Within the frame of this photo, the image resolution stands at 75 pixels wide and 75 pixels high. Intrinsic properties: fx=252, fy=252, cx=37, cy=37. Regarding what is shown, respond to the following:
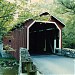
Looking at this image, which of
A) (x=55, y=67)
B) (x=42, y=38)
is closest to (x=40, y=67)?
(x=55, y=67)

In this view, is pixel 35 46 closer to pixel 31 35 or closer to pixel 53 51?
pixel 31 35

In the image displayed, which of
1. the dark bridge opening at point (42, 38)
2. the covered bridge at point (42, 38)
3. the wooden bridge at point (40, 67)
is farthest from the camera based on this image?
the dark bridge opening at point (42, 38)

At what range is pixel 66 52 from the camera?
1859 centimetres

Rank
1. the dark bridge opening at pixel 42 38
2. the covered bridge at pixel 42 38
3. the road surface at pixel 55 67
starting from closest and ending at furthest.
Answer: the road surface at pixel 55 67 → the covered bridge at pixel 42 38 → the dark bridge opening at pixel 42 38

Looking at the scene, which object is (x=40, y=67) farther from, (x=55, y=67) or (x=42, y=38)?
(x=42, y=38)

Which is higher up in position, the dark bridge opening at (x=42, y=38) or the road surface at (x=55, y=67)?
the dark bridge opening at (x=42, y=38)

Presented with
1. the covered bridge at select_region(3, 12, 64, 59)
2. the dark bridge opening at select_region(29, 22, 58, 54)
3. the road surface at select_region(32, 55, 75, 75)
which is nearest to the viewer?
the road surface at select_region(32, 55, 75, 75)

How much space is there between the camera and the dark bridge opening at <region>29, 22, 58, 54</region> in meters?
22.2

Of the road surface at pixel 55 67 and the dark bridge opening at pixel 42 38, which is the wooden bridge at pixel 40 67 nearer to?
the road surface at pixel 55 67

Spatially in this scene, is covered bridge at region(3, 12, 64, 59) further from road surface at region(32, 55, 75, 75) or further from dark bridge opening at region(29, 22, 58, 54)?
road surface at region(32, 55, 75, 75)

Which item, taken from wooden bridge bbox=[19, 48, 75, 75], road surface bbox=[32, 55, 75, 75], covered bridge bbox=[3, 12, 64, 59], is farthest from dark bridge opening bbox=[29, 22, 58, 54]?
wooden bridge bbox=[19, 48, 75, 75]

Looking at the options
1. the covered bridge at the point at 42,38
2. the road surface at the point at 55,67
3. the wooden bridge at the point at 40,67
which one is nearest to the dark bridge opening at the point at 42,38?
the covered bridge at the point at 42,38

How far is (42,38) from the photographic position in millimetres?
22984

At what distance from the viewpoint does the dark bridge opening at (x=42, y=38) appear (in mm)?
22234
